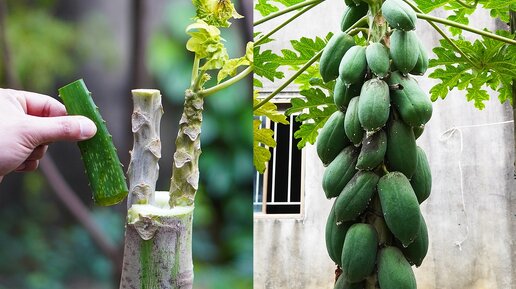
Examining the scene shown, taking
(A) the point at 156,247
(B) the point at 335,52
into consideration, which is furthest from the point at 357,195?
(A) the point at 156,247

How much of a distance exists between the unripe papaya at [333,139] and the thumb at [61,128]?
432mm

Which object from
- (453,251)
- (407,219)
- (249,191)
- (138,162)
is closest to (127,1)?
(138,162)

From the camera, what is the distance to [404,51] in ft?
3.45

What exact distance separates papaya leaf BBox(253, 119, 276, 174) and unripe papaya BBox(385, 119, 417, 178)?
0.67 meters

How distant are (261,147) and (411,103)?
711 millimetres

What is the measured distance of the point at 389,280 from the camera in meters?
0.98

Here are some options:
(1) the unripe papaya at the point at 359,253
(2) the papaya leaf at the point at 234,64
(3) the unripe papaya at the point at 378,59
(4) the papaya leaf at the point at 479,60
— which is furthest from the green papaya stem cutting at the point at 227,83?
(4) the papaya leaf at the point at 479,60

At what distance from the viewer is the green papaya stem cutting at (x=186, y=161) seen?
1.18m

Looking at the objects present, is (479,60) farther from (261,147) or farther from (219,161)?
(219,161)

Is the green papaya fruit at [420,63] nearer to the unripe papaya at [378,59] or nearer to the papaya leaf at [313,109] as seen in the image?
the unripe papaya at [378,59]

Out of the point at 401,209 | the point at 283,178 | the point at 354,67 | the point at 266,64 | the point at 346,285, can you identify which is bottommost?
the point at 346,285

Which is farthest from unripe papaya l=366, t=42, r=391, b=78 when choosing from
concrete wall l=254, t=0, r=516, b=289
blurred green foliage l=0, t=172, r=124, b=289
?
concrete wall l=254, t=0, r=516, b=289

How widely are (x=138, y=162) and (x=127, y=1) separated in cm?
35

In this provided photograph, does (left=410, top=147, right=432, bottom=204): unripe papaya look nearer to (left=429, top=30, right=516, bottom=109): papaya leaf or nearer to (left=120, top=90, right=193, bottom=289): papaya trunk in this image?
(left=120, top=90, right=193, bottom=289): papaya trunk
